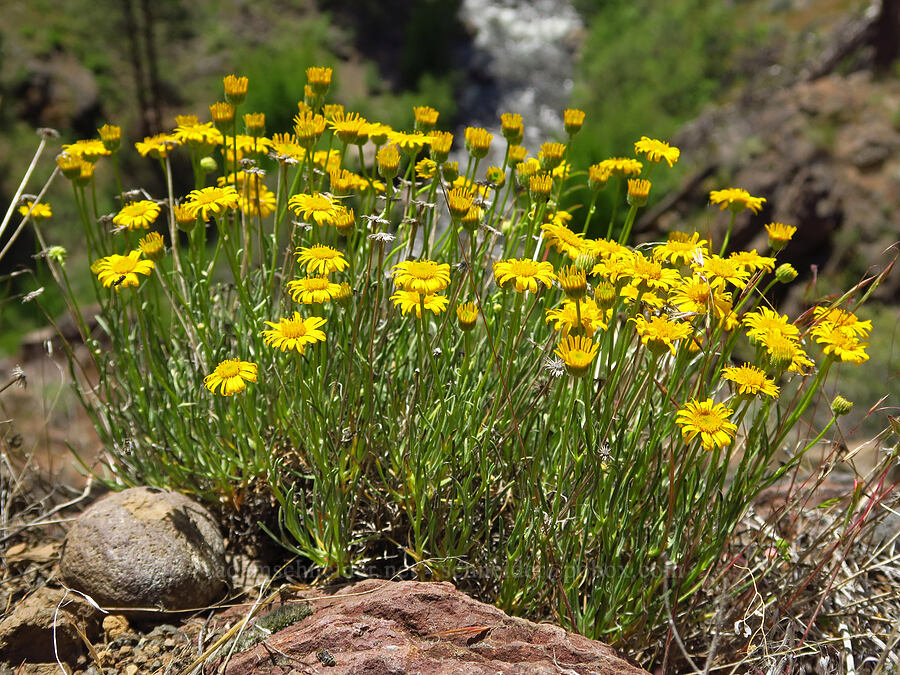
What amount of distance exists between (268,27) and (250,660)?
1943cm

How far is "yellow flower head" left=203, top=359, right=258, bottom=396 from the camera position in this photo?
168 cm

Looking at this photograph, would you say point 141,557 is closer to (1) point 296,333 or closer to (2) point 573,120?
(1) point 296,333

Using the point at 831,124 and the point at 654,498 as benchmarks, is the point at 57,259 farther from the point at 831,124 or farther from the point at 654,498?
the point at 831,124

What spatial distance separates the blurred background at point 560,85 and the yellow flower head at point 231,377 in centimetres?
635

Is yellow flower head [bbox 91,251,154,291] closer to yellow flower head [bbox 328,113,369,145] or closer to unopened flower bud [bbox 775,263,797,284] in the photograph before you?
yellow flower head [bbox 328,113,369,145]

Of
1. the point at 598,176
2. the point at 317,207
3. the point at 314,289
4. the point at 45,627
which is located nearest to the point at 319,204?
the point at 317,207

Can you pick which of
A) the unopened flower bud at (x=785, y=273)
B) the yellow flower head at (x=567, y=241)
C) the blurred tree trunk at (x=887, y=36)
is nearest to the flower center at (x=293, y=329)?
the yellow flower head at (x=567, y=241)

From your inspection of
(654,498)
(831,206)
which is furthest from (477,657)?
(831,206)

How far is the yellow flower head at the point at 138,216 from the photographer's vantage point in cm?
195

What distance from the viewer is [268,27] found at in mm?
18312

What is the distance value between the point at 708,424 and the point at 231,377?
115 centimetres

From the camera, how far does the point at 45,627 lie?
1.83 metres

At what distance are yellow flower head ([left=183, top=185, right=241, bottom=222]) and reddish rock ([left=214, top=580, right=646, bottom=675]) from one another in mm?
1100

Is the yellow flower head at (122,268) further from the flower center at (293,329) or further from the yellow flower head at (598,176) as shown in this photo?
the yellow flower head at (598,176)
